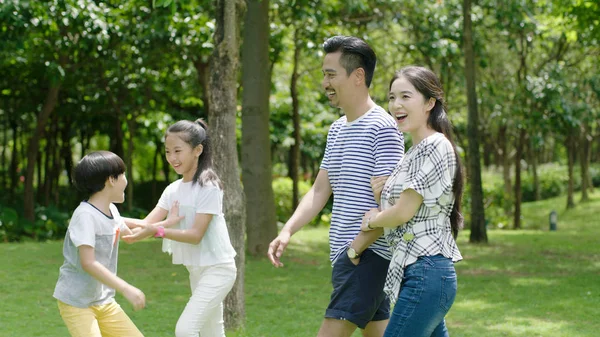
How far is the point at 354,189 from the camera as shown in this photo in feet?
12.5

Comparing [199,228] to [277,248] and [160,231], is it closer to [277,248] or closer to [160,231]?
[160,231]

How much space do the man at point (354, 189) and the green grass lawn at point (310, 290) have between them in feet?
9.09

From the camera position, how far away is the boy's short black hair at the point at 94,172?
157 inches

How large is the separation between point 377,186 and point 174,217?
1.33m

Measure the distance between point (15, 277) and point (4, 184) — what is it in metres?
16.3

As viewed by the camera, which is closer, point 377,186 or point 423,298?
point 423,298

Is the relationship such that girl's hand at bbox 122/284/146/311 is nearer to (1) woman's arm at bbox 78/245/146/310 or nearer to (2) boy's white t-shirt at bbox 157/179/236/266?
(1) woman's arm at bbox 78/245/146/310

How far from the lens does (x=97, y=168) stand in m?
3.98

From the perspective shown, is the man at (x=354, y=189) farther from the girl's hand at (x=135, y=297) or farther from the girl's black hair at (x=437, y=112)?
the girl's hand at (x=135, y=297)

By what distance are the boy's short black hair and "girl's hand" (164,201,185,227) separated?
1.53 feet

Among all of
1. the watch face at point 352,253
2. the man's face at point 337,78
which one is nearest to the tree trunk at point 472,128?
the man's face at point 337,78

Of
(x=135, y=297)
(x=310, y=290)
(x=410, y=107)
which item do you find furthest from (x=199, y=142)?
(x=310, y=290)

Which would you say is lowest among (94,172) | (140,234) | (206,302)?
(206,302)

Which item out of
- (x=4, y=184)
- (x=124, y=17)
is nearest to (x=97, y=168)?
(x=124, y=17)
